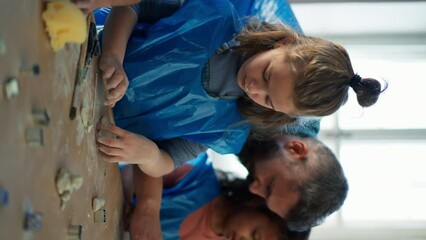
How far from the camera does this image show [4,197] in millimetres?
408

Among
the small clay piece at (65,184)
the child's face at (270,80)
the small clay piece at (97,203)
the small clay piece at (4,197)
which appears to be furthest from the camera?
the child's face at (270,80)

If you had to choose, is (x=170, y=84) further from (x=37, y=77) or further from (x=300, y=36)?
(x=37, y=77)

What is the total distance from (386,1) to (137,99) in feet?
2.70

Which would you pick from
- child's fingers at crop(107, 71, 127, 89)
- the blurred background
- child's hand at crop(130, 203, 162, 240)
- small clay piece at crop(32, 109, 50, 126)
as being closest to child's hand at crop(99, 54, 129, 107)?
A: child's fingers at crop(107, 71, 127, 89)

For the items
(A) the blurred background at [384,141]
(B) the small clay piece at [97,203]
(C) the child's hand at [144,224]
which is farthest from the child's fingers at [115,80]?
(A) the blurred background at [384,141]

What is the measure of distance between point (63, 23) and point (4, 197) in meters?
0.17

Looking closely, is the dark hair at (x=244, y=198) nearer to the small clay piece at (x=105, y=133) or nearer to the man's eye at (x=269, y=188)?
the man's eye at (x=269, y=188)

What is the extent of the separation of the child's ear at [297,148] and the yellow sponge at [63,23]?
70cm

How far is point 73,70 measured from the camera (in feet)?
1.89

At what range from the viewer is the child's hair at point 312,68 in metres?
0.87

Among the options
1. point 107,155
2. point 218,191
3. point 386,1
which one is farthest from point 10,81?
point 386,1

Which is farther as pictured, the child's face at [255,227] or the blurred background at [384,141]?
the blurred background at [384,141]

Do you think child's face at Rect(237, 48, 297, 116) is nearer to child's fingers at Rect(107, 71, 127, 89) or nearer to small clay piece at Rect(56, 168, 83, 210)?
child's fingers at Rect(107, 71, 127, 89)

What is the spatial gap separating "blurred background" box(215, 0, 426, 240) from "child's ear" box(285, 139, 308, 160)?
508 millimetres
